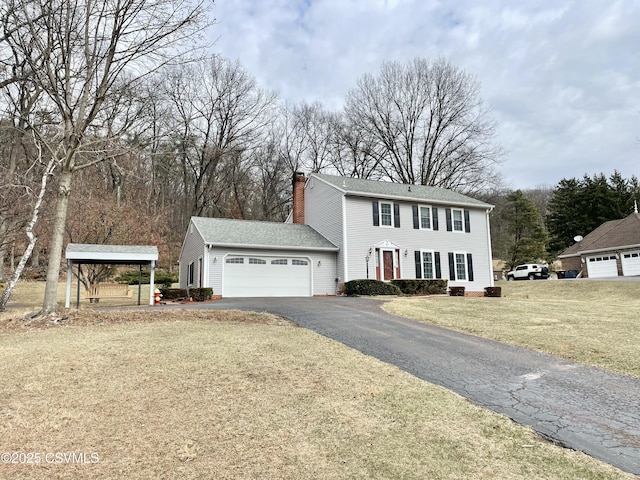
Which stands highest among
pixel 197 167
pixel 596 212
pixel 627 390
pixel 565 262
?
pixel 197 167

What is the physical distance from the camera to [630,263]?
29438mm

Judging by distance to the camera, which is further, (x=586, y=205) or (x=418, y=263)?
(x=586, y=205)

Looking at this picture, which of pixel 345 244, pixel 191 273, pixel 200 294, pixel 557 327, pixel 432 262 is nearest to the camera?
pixel 557 327

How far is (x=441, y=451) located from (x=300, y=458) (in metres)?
1.14

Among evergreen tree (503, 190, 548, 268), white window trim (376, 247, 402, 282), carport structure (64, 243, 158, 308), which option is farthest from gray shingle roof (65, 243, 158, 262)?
evergreen tree (503, 190, 548, 268)

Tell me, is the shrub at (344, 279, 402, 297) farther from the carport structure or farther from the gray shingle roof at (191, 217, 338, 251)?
the carport structure

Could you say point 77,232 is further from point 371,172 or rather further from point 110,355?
point 371,172

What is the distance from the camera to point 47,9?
395 inches

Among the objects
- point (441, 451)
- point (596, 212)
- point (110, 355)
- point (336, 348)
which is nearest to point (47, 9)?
point (110, 355)

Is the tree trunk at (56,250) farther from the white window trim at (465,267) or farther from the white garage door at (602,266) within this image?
the white garage door at (602,266)

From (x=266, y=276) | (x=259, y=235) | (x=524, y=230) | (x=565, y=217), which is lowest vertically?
(x=266, y=276)

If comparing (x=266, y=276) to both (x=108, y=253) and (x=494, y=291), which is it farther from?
(x=494, y=291)

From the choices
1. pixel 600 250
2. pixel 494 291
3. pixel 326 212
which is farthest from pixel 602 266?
pixel 326 212

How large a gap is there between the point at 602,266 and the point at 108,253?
34146mm
